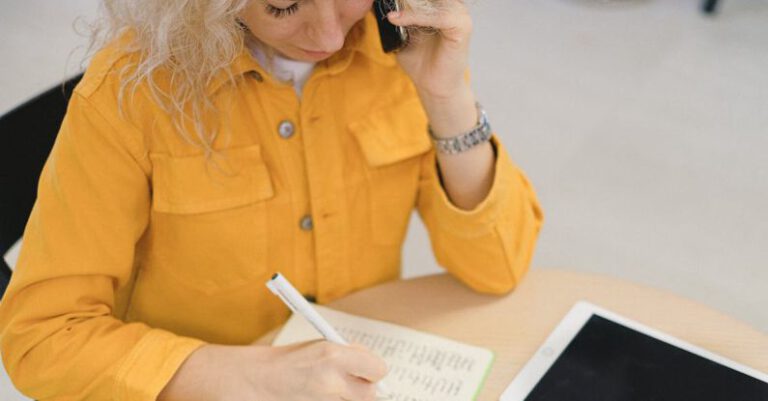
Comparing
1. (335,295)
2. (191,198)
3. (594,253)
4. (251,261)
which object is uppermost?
(191,198)

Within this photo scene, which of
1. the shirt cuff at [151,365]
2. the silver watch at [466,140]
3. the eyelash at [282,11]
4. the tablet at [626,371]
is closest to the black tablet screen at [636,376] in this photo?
the tablet at [626,371]

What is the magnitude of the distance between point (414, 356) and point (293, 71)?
0.43 metres

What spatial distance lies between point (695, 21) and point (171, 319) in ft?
10.3

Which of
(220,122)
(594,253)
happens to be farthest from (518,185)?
(594,253)

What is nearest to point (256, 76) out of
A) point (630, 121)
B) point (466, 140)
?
point (466, 140)

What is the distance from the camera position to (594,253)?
239 cm

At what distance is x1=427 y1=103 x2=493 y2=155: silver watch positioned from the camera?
1141 mm

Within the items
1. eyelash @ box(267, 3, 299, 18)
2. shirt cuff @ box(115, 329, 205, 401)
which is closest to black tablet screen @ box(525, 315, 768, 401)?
shirt cuff @ box(115, 329, 205, 401)

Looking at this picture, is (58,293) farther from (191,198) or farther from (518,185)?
(518,185)

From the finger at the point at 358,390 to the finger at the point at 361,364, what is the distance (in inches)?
0.5

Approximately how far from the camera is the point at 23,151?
1138mm

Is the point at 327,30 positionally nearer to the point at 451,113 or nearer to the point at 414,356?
the point at 451,113

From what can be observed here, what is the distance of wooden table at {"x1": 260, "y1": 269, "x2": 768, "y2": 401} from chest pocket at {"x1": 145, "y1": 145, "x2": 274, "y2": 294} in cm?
13

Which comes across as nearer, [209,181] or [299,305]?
[299,305]
